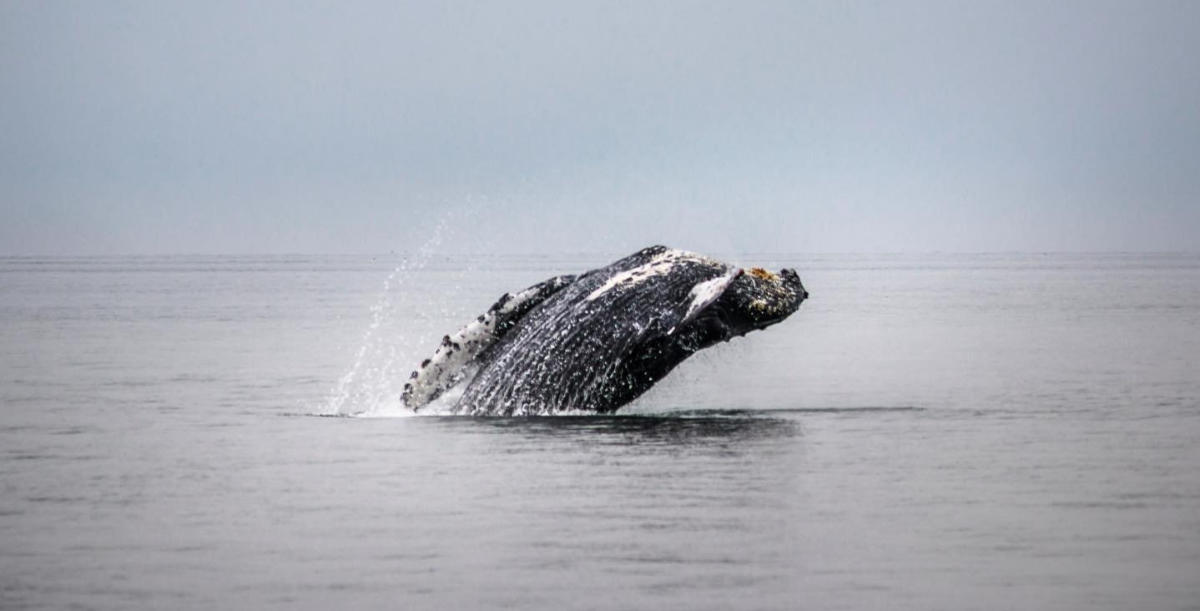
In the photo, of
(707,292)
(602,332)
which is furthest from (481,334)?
(707,292)

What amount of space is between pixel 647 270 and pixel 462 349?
72.1 inches

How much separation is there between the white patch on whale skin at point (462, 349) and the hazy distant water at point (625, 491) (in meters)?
0.42

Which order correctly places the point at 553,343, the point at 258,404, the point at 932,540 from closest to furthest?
1. the point at 932,540
2. the point at 553,343
3. the point at 258,404

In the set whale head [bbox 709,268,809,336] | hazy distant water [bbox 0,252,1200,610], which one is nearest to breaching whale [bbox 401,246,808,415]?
whale head [bbox 709,268,809,336]

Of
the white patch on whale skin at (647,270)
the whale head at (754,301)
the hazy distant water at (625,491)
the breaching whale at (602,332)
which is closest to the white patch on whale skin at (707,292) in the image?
the breaching whale at (602,332)

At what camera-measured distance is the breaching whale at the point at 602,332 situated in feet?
50.6

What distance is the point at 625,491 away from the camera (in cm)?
1246

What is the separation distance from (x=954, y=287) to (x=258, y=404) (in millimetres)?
55534

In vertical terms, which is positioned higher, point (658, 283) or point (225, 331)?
point (658, 283)

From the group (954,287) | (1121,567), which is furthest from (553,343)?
(954,287)

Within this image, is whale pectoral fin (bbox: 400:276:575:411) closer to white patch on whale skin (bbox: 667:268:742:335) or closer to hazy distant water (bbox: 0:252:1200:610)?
hazy distant water (bbox: 0:252:1200:610)

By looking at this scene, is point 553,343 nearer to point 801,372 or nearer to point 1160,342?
point 801,372

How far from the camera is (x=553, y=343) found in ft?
52.3

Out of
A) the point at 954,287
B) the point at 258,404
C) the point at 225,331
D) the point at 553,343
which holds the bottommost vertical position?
the point at 954,287
